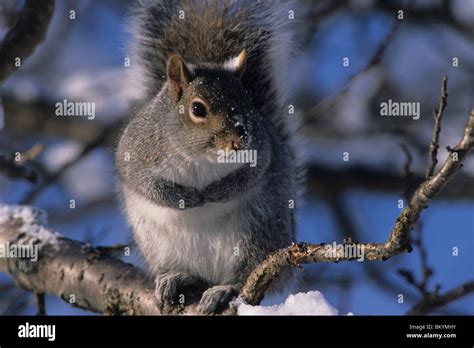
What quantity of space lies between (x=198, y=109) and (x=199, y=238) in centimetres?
38

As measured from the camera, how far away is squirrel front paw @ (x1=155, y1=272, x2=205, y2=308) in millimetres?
1970

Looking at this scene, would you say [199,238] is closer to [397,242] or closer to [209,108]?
[209,108]

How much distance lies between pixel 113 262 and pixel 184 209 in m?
0.30

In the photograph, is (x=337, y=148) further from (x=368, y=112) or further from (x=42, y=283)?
(x=42, y=283)

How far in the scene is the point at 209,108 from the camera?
6.82ft

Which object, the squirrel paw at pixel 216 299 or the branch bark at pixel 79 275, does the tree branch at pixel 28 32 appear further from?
the squirrel paw at pixel 216 299

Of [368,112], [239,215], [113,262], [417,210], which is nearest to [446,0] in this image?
[368,112]

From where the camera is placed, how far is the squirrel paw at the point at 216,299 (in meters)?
1.84

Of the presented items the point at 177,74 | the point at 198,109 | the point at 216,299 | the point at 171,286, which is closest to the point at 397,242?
the point at 216,299

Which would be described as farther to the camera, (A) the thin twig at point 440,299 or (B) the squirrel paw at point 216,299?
(A) the thin twig at point 440,299

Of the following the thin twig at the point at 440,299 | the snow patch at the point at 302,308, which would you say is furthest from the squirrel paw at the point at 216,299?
the thin twig at the point at 440,299

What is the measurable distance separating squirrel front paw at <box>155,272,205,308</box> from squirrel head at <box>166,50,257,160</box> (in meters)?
0.37

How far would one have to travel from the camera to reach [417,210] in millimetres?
1310

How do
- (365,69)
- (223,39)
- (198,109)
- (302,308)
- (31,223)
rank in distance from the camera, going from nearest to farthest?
(302,308), (198,109), (31,223), (223,39), (365,69)
